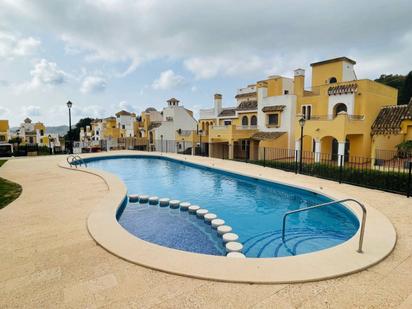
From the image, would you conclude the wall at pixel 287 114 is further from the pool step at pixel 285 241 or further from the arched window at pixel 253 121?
the pool step at pixel 285 241

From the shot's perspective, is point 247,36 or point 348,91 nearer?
point 247,36

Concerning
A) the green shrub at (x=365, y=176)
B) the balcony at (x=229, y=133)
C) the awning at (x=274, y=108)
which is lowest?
Answer: the green shrub at (x=365, y=176)

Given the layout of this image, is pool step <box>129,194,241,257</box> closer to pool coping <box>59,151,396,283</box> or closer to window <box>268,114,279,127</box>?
pool coping <box>59,151,396,283</box>

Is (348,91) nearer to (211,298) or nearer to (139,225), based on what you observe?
(139,225)

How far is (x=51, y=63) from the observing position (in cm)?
1656

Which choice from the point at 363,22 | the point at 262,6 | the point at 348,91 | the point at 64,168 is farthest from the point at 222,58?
the point at 64,168

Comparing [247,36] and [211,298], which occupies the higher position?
[247,36]

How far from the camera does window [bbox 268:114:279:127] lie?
25.5 m

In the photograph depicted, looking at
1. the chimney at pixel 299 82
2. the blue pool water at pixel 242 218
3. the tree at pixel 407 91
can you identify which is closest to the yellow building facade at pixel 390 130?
the chimney at pixel 299 82

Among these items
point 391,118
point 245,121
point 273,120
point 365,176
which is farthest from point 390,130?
point 245,121

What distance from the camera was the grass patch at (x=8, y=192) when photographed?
723 cm

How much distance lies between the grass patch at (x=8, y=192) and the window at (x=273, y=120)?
22.3 meters

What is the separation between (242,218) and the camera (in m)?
7.80

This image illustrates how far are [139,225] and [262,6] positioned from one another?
1057cm
